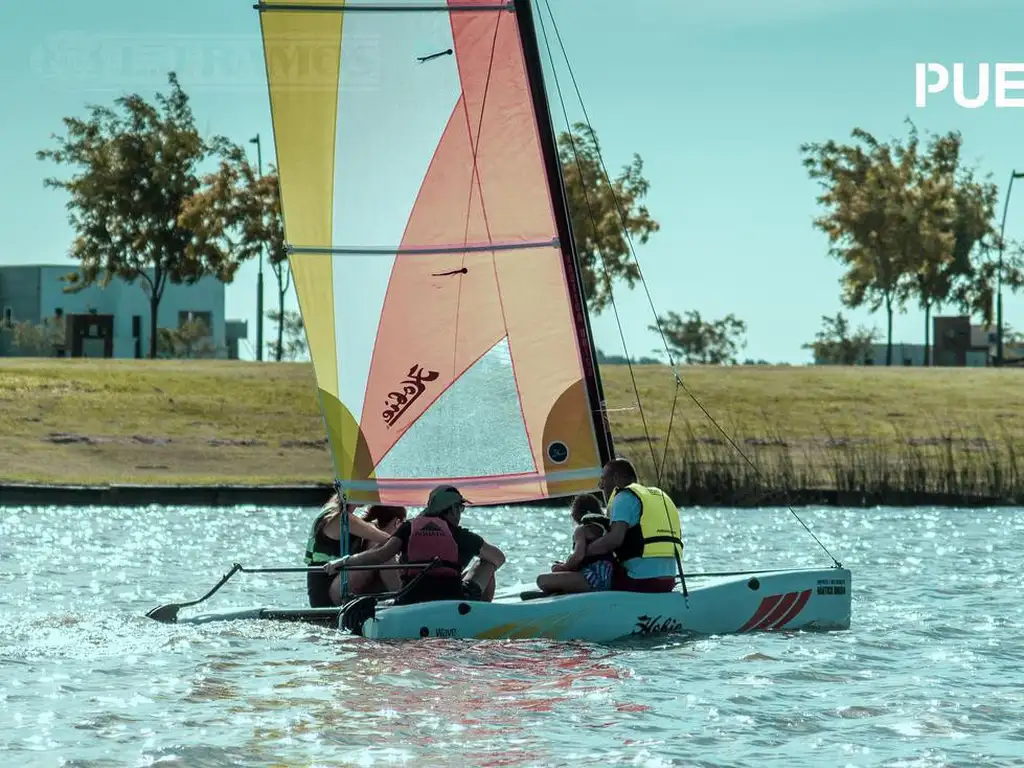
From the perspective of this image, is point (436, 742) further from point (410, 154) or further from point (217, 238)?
point (217, 238)

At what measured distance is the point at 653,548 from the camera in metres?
13.8

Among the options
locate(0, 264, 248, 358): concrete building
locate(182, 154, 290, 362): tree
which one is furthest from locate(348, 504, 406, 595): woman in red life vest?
locate(0, 264, 248, 358): concrete building

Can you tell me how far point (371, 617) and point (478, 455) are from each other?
1.84m

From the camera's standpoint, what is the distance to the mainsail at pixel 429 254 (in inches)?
561

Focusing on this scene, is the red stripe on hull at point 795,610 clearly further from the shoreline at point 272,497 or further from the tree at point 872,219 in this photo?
the tree at point 872,219

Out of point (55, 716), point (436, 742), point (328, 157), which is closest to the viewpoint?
point (436, 742)

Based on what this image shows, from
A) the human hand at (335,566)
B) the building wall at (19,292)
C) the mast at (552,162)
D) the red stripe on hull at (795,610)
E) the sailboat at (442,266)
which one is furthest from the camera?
the building wall at (19,292)

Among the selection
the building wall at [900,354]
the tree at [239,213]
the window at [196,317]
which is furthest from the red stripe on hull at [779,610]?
the building wall at [900,354]

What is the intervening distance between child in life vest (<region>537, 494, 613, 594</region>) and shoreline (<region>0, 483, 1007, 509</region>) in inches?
740

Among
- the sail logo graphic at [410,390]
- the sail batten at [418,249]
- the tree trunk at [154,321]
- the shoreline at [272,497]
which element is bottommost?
the shoreline at [272,497]

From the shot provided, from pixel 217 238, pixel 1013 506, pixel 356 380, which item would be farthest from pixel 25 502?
pixel 217 238

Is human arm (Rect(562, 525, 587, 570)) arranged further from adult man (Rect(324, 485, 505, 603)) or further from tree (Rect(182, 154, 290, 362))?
tree (Rect(182, 154, 290, 362))

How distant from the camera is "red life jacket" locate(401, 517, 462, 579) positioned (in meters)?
13.5

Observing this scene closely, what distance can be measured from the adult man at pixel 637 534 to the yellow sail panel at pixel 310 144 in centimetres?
240
